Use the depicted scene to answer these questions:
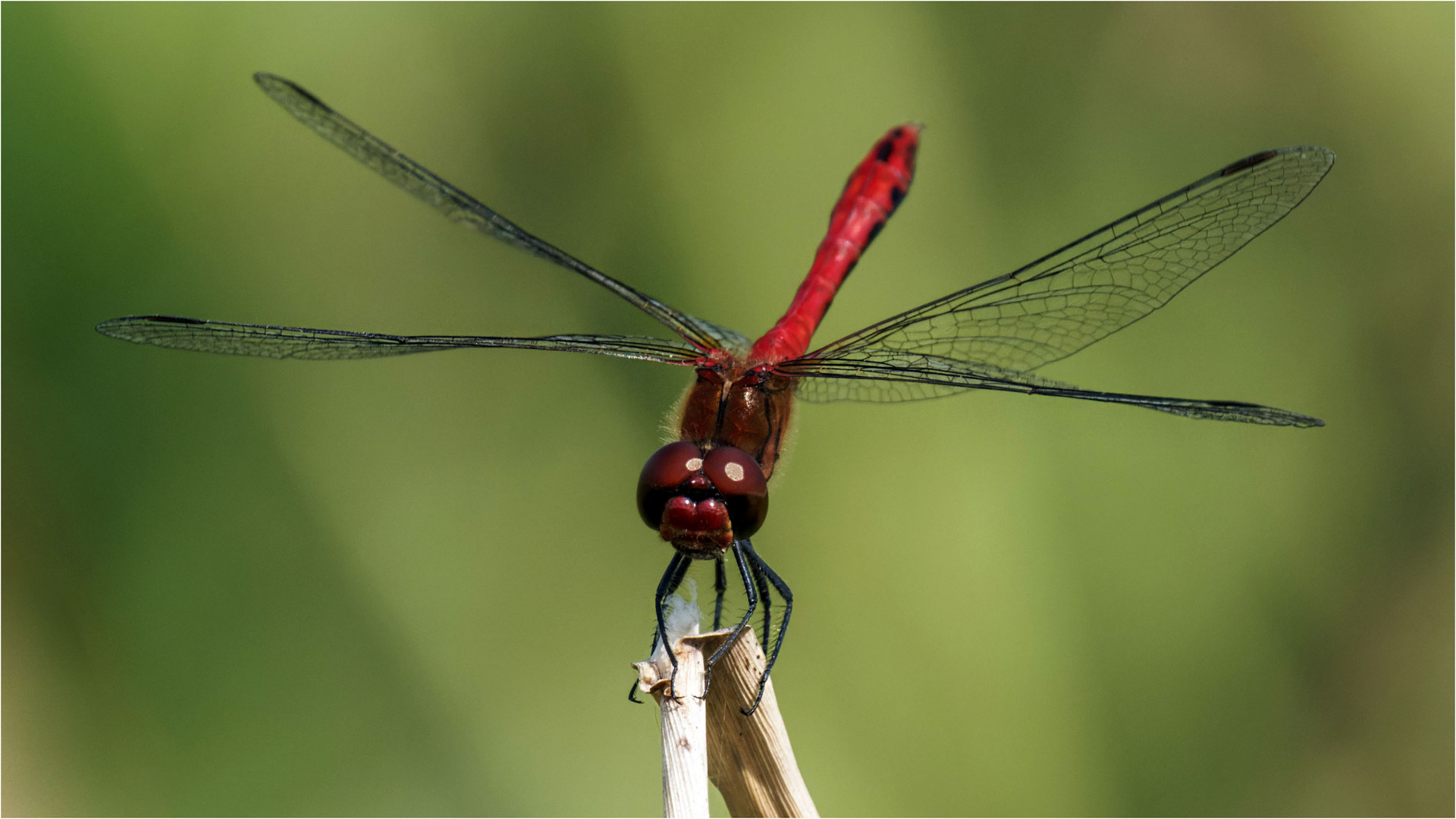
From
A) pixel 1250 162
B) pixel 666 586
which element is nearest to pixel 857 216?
pixel 1250 162

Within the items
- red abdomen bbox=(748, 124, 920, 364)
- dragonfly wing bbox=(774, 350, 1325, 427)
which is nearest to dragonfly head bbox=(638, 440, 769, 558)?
dragonfly wing bbox=(774, 350, 1325, 427)

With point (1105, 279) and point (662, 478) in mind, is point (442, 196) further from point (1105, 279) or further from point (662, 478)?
point (1105, 279)

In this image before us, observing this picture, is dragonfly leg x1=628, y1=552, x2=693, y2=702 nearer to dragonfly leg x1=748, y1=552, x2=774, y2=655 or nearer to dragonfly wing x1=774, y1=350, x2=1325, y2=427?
dragonfly leg x1=748, y1=552, x2=774, y2=655

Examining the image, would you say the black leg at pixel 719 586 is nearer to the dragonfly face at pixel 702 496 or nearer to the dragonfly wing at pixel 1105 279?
the dragonfly face at pixel 702 496

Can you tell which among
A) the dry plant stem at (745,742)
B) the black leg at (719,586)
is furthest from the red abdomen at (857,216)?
the dry plant stem at (745,742)

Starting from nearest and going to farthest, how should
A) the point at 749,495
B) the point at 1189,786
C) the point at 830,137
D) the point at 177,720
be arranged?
the point at 749,495
the point at 177,720
the point at 1189,786
the point at 830,137

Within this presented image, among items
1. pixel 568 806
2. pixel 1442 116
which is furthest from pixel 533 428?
pixel 1442 116

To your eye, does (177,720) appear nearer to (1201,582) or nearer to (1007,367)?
(1007,367)
